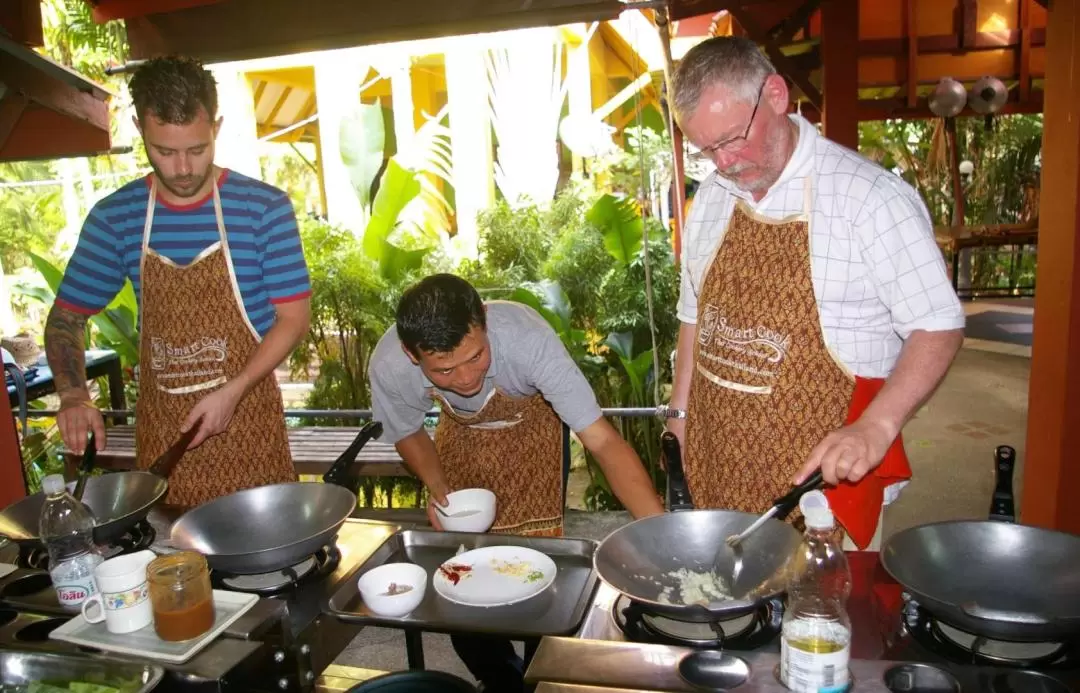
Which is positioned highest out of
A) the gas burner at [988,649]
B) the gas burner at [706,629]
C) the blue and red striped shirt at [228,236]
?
the blue and red striped shirt at [228,236]

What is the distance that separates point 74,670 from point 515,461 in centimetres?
134

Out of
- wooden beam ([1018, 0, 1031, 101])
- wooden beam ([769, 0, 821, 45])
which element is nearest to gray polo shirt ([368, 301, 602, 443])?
wooden beam ([769, 0, 821, 45])

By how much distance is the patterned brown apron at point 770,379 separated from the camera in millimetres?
1812

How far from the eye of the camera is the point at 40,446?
5445mm

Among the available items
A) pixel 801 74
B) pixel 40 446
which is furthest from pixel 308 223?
pixel 801 74

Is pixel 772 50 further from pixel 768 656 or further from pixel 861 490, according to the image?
pixel 768 656

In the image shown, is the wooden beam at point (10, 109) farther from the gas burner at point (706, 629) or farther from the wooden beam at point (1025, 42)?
the wooden beam at point (1025, 42)

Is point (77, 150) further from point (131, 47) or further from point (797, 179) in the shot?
point (797, 179)

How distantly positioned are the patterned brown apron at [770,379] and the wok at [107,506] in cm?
130

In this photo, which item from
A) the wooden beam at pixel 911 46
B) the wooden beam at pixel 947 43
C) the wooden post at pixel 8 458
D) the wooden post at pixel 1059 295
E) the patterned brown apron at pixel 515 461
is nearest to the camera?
the patterned brown apron at pixel 515 461

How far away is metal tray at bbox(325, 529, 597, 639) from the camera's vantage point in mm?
1479

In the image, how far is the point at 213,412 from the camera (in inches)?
81.9

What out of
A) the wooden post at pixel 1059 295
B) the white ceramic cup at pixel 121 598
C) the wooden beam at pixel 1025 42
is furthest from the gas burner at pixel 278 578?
the wooden beam at pixel 1025 42

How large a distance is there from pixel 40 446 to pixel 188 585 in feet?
16.1
